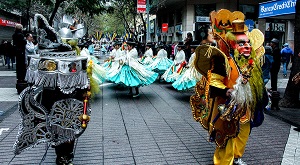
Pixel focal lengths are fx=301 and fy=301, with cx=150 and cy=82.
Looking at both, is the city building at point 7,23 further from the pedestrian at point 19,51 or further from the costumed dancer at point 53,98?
the costumed dancer at point 53,98

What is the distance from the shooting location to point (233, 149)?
3.75 m

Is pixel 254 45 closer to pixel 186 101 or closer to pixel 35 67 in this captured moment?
pixel 35 67

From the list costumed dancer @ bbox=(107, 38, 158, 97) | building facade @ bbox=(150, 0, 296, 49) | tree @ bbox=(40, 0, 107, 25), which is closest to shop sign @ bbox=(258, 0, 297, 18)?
costumed dancer @ bbox=(107, 38, 158, 97)

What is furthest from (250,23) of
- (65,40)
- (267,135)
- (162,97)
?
(65,40)

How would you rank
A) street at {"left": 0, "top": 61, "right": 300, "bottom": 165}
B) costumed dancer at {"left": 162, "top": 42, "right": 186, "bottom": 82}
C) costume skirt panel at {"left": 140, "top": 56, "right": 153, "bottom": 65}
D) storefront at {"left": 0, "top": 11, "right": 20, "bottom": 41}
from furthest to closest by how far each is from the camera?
storefront at {"left": 0, "top": 11, "right": 20, "bottom": 41}
costume skirt panel at {"left": 140, "top": 56, "right": 153, "bottom": 65}
costumed dancer at {"left": 162, "top": 42, "right": 186, "bottom": 82}
street at {"left": 0, "top": 61, "right": 300, "bottom": 165}

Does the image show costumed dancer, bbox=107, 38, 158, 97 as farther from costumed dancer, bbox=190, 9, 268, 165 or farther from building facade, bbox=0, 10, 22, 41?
building facade, bbox=0, 10, 22, 41

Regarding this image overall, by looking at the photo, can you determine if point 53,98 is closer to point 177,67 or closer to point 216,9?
point 177,67

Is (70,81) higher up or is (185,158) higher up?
(70,81)

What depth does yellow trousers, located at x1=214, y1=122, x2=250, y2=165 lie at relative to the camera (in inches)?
147

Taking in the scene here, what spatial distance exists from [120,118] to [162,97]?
9.33ft

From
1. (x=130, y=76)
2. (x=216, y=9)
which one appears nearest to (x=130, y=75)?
(x=130, y=76)

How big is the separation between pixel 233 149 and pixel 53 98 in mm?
2317

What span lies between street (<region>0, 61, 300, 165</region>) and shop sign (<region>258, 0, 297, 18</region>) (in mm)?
5177

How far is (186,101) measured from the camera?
870 centimetres
